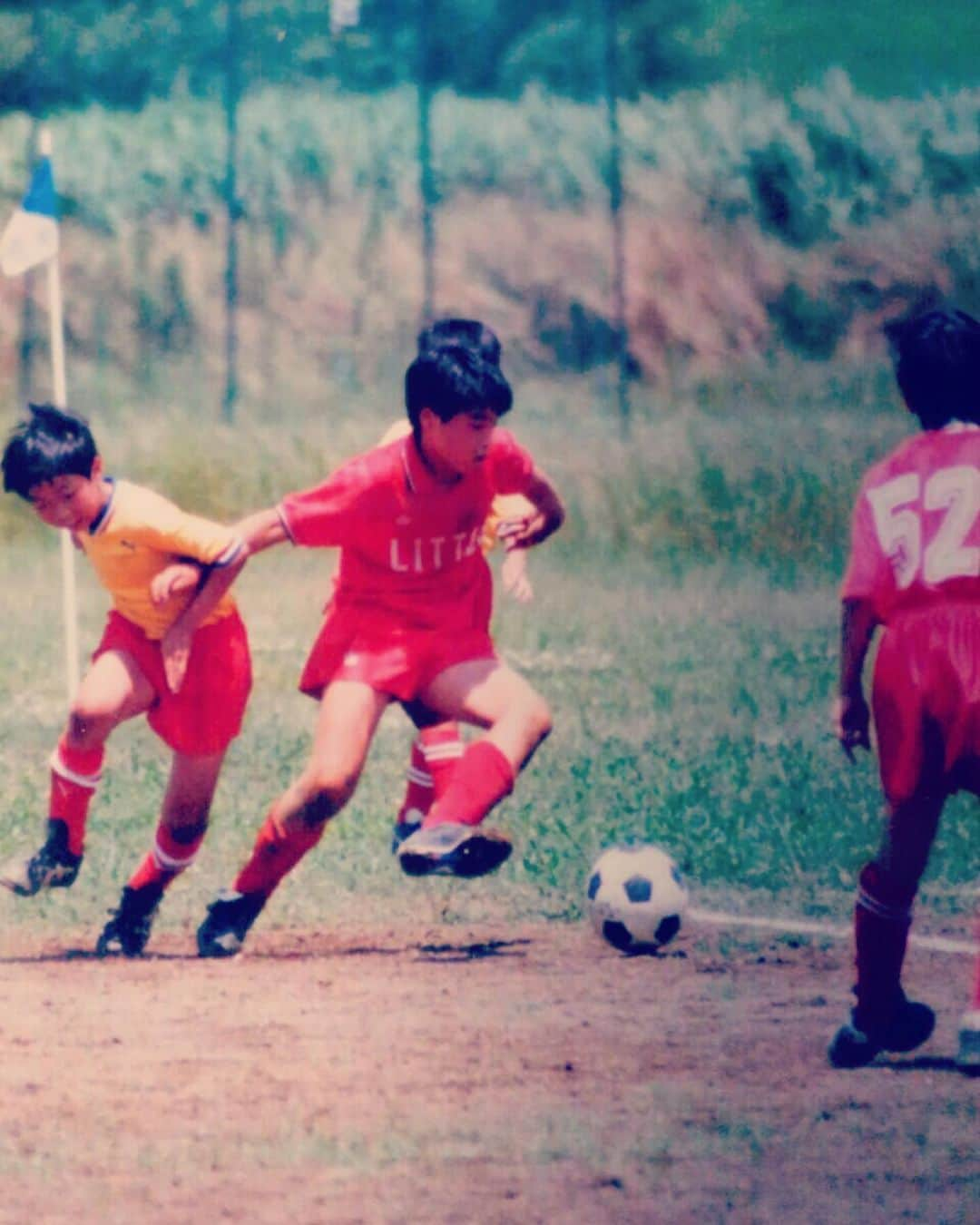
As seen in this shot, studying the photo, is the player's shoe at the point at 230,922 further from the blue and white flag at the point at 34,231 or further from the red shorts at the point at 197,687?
the blue and white flag at the point at 34,231

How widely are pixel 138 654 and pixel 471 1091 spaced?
1.73 meters

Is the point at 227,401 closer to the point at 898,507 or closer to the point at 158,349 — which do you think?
the point at 158,349

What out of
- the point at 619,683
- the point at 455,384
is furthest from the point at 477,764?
the point at 619,683

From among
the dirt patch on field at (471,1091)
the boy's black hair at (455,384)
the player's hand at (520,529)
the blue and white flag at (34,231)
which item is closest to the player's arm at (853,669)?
the dirt patch on field at (471,1091)

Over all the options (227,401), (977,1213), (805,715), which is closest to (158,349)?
(227,401)

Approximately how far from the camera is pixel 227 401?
780 inches

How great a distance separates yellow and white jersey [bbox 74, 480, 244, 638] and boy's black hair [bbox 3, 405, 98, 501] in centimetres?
14

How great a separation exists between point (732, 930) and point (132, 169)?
1601 cm

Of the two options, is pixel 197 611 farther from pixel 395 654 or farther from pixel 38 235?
pixel 38 235

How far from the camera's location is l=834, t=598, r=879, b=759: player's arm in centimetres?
425

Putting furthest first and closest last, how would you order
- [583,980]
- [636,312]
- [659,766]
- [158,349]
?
[158,349] → [636,312] → [659,766] → [583,980]

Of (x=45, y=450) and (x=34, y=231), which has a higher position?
(x=45, y=450)

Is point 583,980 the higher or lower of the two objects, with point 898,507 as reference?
lower

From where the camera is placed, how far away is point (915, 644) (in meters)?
4.18
